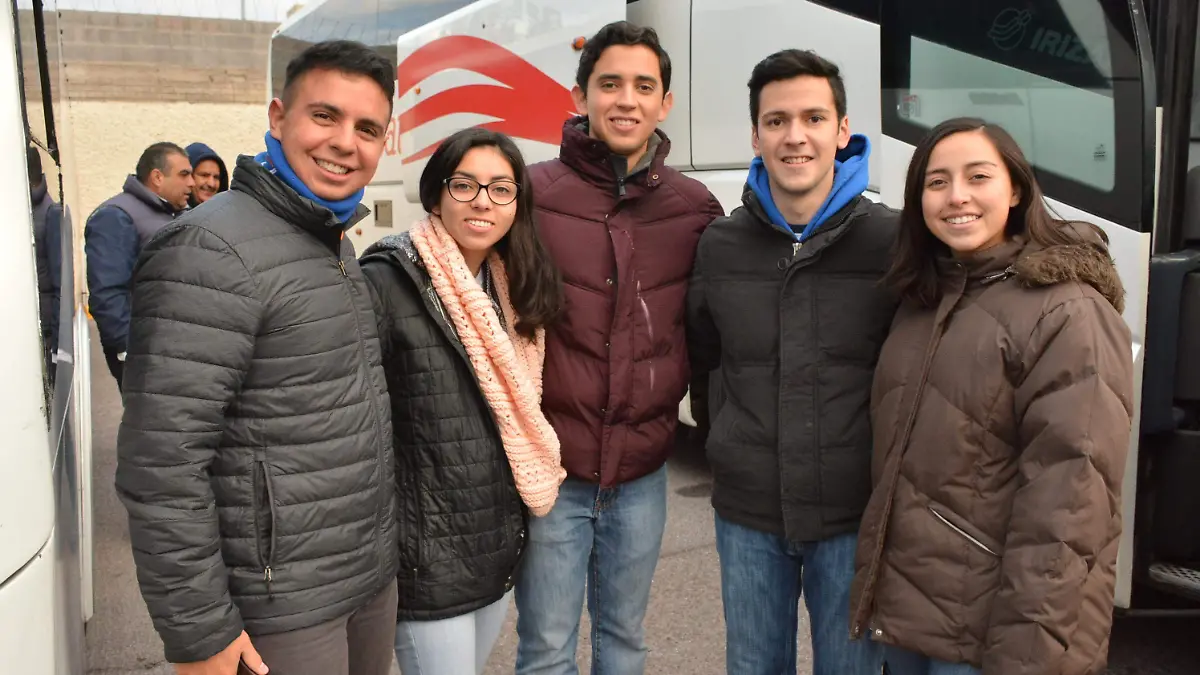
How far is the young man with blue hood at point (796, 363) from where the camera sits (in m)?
2.16

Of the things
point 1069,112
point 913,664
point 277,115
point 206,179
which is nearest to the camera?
point 277,115

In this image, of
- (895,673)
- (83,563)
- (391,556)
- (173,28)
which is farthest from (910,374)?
(173,28)

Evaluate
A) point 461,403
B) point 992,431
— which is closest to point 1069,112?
point 992,431

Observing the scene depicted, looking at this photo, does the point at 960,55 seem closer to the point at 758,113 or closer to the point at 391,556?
the point at 758,113

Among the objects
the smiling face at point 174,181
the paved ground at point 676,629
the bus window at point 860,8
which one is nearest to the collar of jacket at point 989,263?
the paved ground at point 676,629

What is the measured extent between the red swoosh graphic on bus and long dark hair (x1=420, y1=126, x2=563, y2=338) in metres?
3.07

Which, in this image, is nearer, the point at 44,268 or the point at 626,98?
the point at 44,268

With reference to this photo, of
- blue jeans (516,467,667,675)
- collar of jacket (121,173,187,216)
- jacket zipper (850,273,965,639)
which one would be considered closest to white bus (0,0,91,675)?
blue jeans (516,467,667,675)

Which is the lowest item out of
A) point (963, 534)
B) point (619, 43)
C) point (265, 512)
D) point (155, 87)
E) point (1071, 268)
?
point (963, 534)

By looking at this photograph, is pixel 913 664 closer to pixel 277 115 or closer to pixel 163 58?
pixel 277 115

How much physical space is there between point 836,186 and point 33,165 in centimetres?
165

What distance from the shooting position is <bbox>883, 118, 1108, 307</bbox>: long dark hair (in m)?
1.90

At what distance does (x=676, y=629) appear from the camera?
371cm

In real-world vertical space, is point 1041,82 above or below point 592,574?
above
